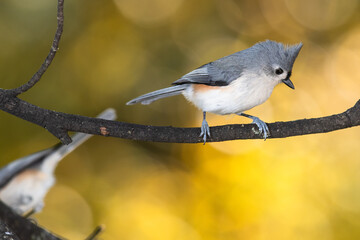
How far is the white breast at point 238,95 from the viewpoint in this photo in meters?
1.77

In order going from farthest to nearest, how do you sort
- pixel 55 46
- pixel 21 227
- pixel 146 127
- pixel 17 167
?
pixel 17 167, pixel 21 227, pixel 146 127, pixel 55 46

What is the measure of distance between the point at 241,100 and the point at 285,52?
27 centimetres

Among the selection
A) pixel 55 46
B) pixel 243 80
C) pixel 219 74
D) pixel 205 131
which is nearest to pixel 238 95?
pixel 243 80

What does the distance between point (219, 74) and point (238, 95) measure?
0.60ft

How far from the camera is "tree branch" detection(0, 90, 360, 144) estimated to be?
1.47 m

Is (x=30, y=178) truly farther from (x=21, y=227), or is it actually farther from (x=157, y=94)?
(x=157, y=94)

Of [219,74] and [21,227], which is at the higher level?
[219,74]

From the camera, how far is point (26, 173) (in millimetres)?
2256

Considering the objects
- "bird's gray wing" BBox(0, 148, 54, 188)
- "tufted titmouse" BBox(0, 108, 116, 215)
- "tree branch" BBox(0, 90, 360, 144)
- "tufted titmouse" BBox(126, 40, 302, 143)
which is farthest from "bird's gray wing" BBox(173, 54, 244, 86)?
"bird's gray wing" BBox(0, 148, 54, 188)

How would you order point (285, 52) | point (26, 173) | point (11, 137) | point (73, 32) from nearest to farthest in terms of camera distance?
point (285, 52) < point (26, 173) < point (11, 137) < point (73, 32)

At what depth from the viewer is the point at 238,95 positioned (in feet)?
5.81

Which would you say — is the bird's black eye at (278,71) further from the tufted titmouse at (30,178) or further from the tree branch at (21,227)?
the tree branch at (21,227)

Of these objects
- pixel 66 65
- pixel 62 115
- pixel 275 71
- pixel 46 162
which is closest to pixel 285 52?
pixel 275 71

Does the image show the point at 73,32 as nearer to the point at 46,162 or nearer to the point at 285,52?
the point at 46,162
